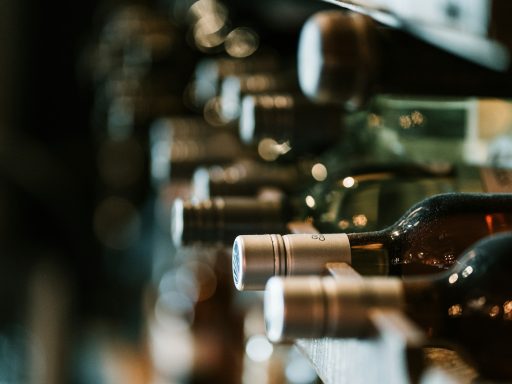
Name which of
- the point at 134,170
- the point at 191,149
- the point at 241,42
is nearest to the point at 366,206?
the point at 191,149

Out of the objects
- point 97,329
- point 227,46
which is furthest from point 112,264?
point 227,46

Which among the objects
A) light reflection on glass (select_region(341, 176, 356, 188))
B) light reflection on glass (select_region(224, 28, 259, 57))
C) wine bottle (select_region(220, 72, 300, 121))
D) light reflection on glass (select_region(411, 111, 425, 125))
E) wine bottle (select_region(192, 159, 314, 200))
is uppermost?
light reflection on glass (select_region(224, 28, 259, 57))

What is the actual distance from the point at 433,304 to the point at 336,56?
0.31m

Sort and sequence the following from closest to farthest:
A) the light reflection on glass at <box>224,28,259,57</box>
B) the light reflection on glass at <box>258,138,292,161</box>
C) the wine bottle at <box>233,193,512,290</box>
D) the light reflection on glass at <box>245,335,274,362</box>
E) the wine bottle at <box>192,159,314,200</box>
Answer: the wine bottle at <box>233,193,512,290</box>, the wine bottle at <box>192,159,314,200</box>, the light reflection on glass at <box>258,138,292,161</box>, the light reflection on glass at <box>245,335,274,362</box>, the light reflection on glass at <box>224,28,259,57</box>

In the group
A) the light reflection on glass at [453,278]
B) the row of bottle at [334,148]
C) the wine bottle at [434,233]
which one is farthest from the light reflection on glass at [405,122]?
the light reflection on glass at [453,278]

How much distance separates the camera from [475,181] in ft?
1.95

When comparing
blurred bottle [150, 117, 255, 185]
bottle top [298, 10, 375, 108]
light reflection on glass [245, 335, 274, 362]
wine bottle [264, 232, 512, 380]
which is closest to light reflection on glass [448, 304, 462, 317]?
wine bottle [264, 232, 512, 380]

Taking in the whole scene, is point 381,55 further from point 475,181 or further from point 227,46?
point 227,46

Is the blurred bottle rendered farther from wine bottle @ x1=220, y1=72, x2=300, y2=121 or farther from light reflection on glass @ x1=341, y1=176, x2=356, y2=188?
light reflection on glass @ x1=341, y1=176, x2=356, y2=188

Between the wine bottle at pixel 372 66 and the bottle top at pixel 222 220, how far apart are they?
0.38ft

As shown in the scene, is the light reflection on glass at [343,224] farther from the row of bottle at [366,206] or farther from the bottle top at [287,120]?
the bottle top at [287,120]

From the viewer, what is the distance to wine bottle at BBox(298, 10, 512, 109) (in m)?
0.62

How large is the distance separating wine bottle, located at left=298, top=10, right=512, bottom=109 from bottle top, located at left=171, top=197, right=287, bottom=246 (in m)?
0.12

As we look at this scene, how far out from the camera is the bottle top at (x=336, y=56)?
2.02ft
